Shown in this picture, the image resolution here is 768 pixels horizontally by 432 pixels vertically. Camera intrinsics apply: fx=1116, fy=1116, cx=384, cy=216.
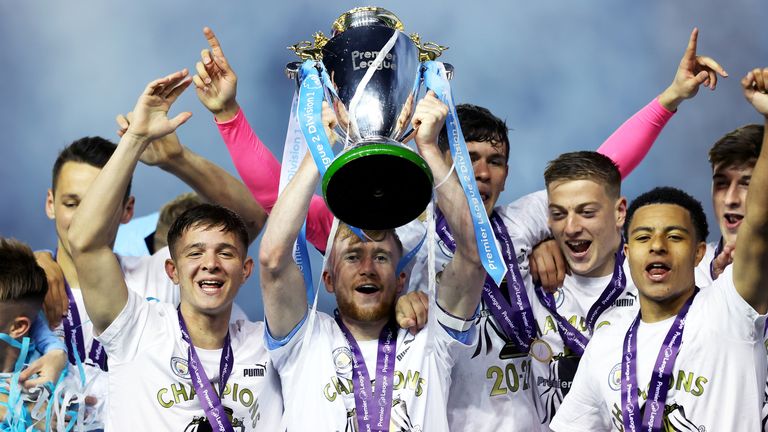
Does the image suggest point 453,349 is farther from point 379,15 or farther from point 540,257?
point 379,15

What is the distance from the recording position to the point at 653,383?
3086mm

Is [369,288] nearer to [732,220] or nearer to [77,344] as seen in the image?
[77,344]

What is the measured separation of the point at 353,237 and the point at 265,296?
1.26ft

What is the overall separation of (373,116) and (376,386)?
823 millimetres

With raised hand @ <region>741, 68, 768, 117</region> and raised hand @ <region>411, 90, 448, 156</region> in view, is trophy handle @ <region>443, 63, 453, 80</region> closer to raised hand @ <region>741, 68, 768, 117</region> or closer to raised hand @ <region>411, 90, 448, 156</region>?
raised hand @ <region>411, 90, 448, 156</region>

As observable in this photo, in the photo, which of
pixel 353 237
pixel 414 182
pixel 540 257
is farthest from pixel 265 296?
pixel 540 257

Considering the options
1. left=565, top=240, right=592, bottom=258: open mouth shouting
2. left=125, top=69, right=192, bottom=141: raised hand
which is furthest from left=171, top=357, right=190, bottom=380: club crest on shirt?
left=565, top=240, right=592, bottom=258: open mouth shouting

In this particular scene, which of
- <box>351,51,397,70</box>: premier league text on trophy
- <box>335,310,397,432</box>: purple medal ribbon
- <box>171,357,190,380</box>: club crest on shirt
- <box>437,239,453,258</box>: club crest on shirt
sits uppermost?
<box>351,51,397,70</box>: premier league text on trophy

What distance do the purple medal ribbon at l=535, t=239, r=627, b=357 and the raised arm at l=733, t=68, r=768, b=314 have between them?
588 millimetres

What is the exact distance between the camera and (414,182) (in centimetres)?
272

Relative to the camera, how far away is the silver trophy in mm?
2680

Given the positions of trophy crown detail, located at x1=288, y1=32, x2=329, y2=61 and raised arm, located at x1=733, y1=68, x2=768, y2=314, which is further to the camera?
trophy crown detail, located at x1=288, y1=32, x2=329, y2=61

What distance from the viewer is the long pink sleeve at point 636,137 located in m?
3.87

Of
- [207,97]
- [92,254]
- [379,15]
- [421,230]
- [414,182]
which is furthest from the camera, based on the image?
[421,230]
